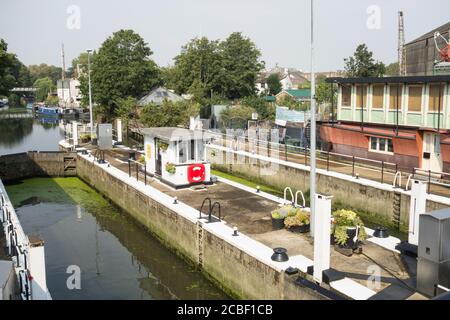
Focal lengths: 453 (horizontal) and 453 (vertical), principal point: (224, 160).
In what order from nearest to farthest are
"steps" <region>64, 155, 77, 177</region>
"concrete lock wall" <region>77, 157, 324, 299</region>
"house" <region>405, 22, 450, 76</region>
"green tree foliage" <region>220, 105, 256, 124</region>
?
"concrete lock wall" <region>77, 157, 324, 299</region> → "steps" <region>64, 155, 77, 177</region> → "green tree foliage" <region>220, 105, 256, 124</region> → "house" <region>405, 22, 450, 76</region>

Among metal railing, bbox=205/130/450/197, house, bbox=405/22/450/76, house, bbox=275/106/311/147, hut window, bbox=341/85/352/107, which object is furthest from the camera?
house, bbox=405/22/450/76

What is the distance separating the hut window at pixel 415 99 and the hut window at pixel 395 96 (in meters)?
0.62

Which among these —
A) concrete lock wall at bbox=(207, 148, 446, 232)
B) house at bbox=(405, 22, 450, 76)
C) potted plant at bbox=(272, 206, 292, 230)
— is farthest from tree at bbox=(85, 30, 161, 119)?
potted plant at bbox=(272, 206, 292, 230)

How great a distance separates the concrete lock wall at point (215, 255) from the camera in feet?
35.8

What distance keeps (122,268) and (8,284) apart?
28.8 feet

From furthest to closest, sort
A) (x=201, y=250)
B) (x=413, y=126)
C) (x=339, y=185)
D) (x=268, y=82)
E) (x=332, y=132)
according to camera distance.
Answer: (x=268, y=82) → (x=332, y=132) → (x=413, y=126) → (x=339, y=185) → (x=201, y=250)

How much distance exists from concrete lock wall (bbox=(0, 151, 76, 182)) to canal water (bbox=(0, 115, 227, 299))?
1989 millimetres

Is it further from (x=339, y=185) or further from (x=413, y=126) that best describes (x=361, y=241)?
(x=413, y=126)

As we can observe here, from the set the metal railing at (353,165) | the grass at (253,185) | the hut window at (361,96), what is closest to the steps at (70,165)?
the grass at (253,185)

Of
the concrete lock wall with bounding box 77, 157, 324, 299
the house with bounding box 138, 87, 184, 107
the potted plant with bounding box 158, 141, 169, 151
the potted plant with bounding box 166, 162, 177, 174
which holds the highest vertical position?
the house with bounding box 138, 87, 184, 107

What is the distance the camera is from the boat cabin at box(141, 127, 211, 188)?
779 inches

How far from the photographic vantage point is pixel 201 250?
14.6 meters

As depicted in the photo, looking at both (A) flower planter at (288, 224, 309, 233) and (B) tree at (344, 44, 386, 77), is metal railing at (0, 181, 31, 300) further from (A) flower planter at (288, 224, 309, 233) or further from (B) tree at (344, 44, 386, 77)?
(B) tree at (344, 44, 386, 77)
